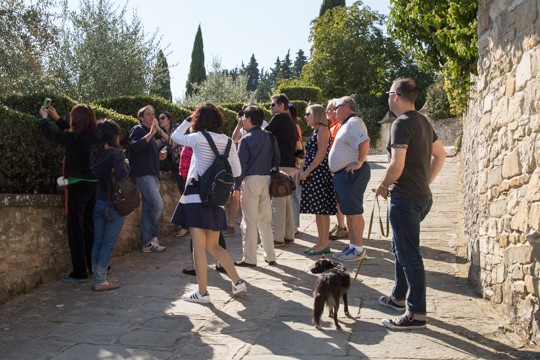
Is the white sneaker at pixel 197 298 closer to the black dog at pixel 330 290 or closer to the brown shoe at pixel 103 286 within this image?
the brown shoe at pixel 103 286

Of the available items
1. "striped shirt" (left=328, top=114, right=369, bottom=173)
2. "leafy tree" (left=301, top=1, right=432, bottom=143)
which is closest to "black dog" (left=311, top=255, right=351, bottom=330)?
"striped shirt" (left=328, top=114, right=369, bottom=173)

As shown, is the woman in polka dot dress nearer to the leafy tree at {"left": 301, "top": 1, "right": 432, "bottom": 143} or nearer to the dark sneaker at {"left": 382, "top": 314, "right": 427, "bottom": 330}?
the dark sneaker at {"left": 382, "top": 314, "right": 427, "bottom": 330}

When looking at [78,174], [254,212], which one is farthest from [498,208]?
[78,174]

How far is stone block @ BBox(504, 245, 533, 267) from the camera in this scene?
4234 millimetres

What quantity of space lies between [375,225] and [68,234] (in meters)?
5.54

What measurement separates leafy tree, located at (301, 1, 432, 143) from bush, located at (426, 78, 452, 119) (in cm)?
441

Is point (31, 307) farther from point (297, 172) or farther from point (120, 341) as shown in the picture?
point (297, 172)

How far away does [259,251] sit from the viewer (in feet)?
25.7

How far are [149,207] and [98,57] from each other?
1169 cm

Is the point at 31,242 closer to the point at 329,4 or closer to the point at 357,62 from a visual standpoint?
the point at 357,62

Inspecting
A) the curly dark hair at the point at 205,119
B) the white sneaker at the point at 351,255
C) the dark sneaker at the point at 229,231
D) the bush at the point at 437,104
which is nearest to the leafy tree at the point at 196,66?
the bush at the point at 437,104

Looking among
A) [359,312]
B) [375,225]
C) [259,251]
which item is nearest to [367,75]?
[375,225]

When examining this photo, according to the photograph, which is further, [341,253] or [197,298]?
[341,253]

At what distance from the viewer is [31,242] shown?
5.85m
